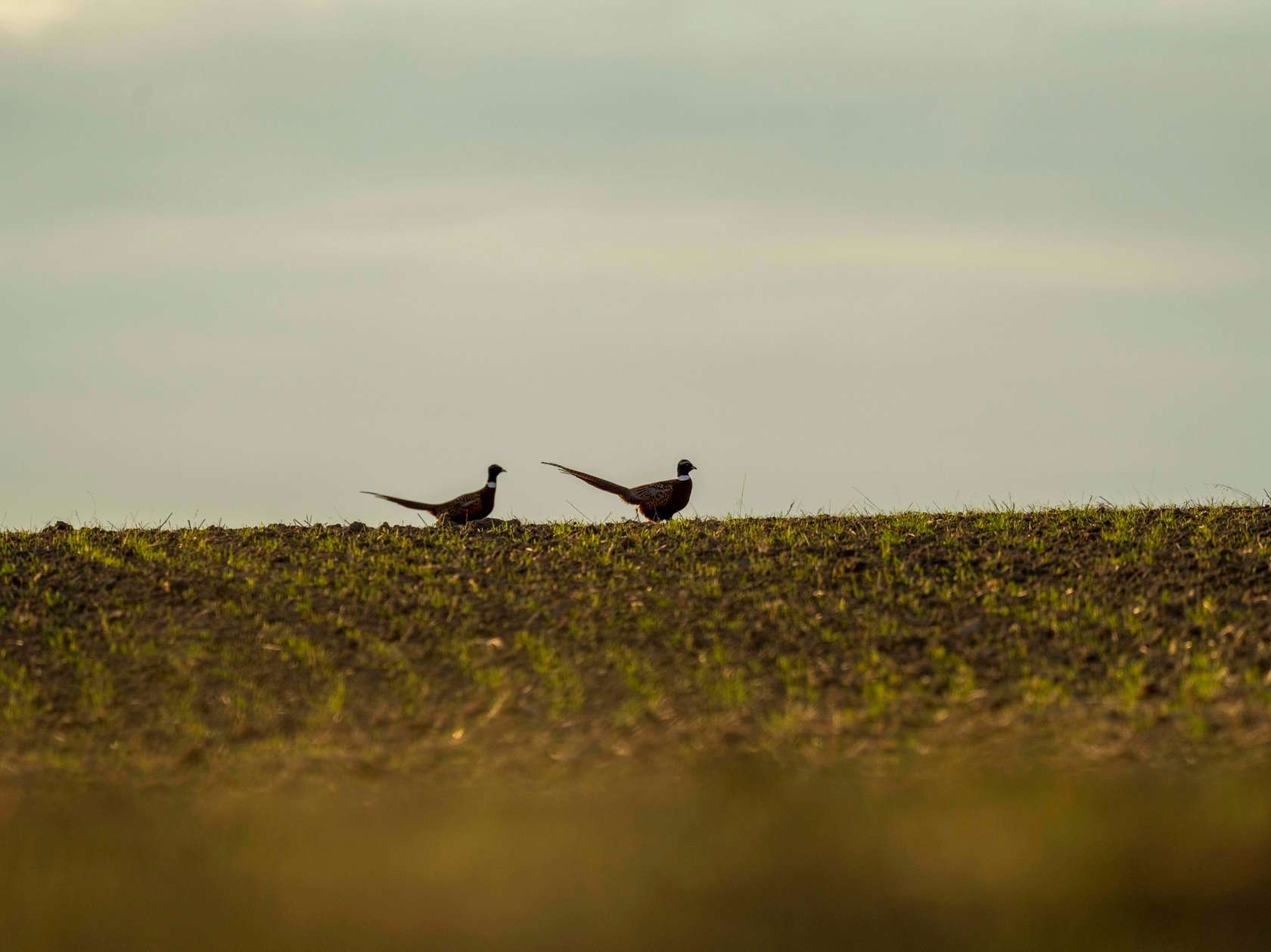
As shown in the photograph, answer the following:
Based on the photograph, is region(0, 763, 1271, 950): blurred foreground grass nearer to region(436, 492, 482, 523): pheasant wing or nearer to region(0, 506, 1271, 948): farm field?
region(0, 506, 1271, 948): farm field

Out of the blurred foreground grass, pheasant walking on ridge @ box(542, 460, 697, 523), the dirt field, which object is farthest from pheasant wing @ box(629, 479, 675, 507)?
the blurred foreground grass

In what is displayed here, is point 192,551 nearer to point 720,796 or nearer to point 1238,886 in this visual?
point 720,796

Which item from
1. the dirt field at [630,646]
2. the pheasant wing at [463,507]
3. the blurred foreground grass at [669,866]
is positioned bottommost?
the blurred foreground grass at [669,866]

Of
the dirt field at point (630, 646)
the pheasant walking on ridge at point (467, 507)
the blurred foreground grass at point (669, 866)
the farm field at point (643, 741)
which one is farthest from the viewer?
the pheasant walking on ridge at point (467, 507)

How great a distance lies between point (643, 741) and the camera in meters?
9.95

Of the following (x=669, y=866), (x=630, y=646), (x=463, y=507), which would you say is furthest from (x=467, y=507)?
(x=669, y=866)

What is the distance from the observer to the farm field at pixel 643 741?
7.98 meters

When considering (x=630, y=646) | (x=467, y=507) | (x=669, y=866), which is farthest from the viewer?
(x=467, y=507)

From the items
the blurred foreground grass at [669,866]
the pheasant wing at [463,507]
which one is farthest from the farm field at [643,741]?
the pheasant wing at [463,507]

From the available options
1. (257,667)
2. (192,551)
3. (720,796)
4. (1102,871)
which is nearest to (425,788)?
(720,796)

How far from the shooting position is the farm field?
798 cm

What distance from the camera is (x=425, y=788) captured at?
939 cm

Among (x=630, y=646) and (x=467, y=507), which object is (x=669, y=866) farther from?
(x=467, y=507)

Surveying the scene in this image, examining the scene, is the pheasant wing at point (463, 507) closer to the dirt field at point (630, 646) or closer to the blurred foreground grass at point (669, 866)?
the dirt field at point (630, 646)
